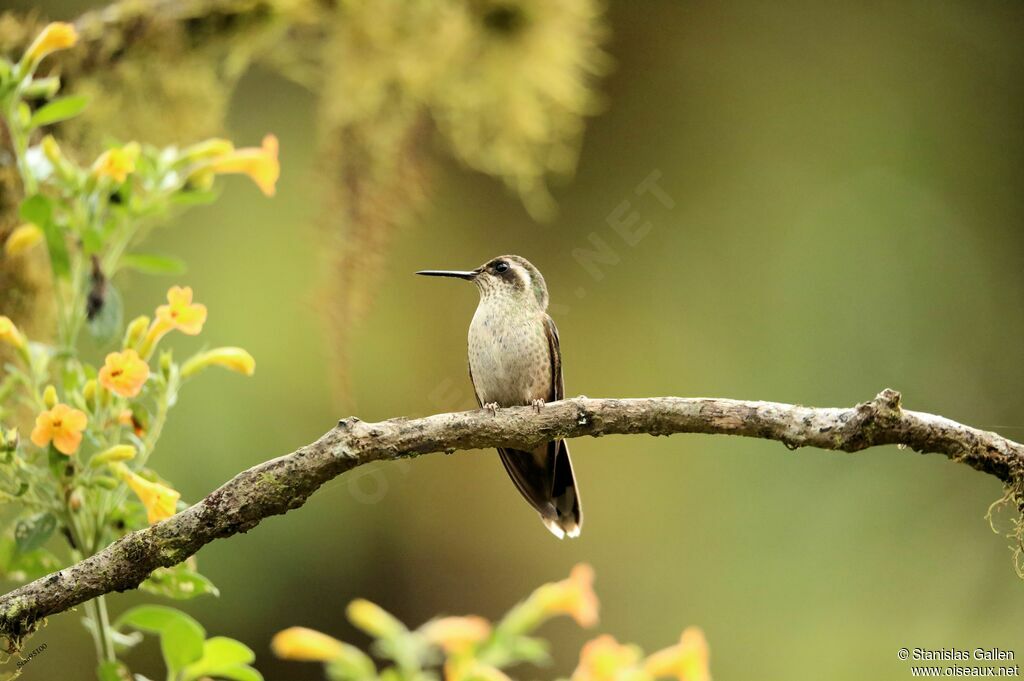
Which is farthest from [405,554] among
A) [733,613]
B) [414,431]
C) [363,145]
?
[414,431]

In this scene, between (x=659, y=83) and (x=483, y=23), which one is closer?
(x=483, y=23)

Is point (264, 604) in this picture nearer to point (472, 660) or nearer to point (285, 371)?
point (285, 371)

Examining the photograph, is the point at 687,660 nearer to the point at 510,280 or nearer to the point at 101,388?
the point at 101,388

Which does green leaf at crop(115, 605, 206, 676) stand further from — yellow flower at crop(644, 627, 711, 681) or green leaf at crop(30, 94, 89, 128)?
green leaf at crop(30, 94, 89, 128)

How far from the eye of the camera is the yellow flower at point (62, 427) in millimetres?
1713

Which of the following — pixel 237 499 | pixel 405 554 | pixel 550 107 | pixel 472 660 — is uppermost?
pixel 550 107

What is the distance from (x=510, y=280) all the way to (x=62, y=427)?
1461 mm

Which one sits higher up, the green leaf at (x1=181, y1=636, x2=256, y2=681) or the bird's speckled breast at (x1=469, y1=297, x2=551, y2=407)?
the bird's speckled breast at (x1=469, y1=297, x2=551, y2=407)

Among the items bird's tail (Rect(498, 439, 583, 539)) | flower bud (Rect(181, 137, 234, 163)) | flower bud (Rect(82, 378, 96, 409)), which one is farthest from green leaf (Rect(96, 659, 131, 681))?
bird's tail (Rect(498, 439, 583, 539))

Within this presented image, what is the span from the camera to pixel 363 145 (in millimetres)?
3566

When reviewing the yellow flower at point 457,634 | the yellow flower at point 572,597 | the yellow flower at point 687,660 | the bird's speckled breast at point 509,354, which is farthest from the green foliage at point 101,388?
the bird's speckled breast at point 509,354

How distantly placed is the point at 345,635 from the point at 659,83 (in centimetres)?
377

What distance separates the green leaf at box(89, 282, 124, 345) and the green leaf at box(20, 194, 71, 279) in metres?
0.11

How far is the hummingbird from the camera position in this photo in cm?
269
